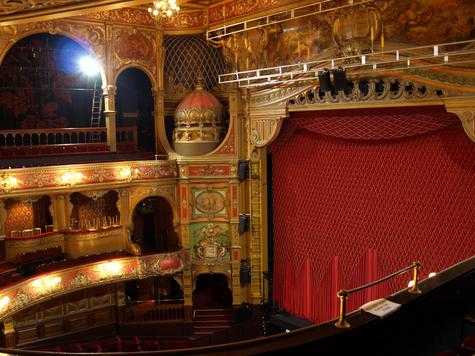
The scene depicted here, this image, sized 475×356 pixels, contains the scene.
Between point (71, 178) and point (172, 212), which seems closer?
point (71, 178)

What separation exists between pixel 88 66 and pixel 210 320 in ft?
22.7

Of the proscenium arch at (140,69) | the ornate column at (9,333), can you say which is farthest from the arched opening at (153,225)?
the ornate column at (9,333)

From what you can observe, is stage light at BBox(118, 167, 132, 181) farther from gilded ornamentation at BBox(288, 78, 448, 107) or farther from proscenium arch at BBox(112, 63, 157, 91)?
gilded ornamentation at BBox(288, 78, 448, 107)

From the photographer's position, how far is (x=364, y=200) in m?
10.1

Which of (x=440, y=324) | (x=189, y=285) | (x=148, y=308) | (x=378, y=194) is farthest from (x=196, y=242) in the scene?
(x=440, y=324)

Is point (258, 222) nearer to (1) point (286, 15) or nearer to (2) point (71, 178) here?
(2) point (71, 178)

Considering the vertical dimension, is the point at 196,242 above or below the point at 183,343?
above

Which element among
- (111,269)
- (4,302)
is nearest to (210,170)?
(111,269)

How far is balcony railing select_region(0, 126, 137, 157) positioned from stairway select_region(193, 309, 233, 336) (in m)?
4.51

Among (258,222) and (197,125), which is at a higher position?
(197,125)

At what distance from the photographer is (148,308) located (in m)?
12.6

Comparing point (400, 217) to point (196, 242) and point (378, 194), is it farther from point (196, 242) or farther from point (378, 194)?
point (196, 242)

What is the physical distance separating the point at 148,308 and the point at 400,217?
662 cm

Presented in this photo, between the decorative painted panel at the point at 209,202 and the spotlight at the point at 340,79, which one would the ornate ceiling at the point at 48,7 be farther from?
the decorative painted panel at the point at 209,202
